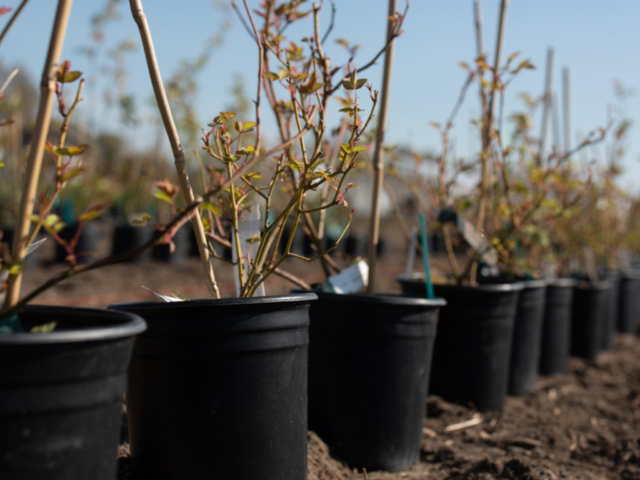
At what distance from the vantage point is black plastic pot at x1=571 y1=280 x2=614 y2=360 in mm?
3928

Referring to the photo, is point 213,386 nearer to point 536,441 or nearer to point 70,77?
point 70,77

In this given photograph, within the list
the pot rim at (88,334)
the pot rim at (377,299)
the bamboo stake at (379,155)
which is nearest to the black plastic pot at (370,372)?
the pot rim at (377,299)

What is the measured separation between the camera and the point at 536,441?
2139 millimetres

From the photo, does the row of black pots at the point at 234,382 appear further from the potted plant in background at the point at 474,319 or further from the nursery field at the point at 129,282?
the nursery field at the point at 129,282

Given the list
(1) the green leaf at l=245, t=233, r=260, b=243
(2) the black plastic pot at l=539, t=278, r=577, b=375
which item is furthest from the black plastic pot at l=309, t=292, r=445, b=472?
(2) the black plastic pot at l=539, t=278, r=577, b=375

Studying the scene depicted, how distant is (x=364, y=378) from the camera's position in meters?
1.67

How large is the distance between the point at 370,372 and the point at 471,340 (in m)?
0.83

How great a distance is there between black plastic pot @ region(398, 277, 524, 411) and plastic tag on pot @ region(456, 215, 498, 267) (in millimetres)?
207

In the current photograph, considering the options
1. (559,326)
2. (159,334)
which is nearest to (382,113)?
(159,334)

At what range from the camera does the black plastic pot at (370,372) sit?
1.66 m

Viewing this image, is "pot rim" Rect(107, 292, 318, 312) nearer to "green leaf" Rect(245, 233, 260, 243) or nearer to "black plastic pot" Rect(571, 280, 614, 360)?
"green leaf" Rect(245, 233, 260, 243)

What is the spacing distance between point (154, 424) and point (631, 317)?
18.6ft

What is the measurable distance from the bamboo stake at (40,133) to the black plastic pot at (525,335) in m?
2.40

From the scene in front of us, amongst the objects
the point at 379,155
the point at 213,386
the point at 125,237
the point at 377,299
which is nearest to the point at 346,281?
the point at 377,299
